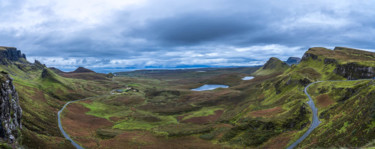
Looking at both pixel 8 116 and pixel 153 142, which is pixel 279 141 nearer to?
pixel 153 142

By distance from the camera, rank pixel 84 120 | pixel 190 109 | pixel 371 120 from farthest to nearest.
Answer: pixel 190 109 → pixel 84 120 → pixel 371 120

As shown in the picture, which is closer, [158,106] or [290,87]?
[290,87]

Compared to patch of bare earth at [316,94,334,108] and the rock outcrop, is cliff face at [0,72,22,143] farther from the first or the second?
the rock outcrop

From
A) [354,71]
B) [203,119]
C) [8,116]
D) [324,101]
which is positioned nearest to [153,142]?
[8,116]

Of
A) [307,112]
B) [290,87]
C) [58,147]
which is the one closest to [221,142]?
[307,112]

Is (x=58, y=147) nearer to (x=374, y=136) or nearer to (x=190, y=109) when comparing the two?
(x=374, y=136)

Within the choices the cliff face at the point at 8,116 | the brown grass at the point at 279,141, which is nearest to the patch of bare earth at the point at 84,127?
the cliff face at the point at 8,116

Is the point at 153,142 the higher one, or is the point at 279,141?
the point at 279,141

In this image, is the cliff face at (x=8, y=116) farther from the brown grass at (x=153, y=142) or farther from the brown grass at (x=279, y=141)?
the brown grass at (x=279, y=141)

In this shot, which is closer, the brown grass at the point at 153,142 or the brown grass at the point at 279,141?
the brown grass at the point at 279,141
